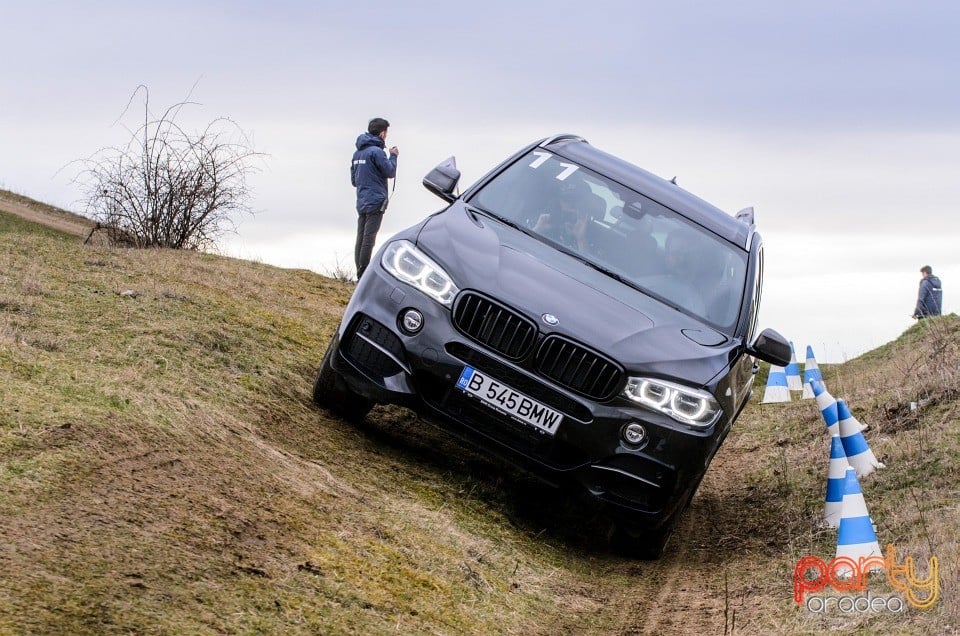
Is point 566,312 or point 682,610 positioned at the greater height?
point 566,312

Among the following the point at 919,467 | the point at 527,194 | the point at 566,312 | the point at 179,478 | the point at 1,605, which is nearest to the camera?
the point at 1,605

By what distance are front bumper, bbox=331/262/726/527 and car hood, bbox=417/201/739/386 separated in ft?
0.86

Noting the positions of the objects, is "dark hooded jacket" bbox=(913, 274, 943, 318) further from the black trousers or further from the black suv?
the black suv

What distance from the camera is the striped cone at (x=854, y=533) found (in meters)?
5.65

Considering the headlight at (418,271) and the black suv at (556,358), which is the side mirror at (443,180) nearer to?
the black suv at (556,358)

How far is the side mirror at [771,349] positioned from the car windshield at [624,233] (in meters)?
0.19

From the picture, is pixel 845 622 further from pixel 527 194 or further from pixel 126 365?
pixel 126 365

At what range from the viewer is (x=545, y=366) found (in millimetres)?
5609

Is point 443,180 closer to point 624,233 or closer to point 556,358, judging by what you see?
point 624,233

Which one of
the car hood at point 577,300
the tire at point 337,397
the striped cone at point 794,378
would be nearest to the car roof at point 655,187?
the car hood at point 577,300

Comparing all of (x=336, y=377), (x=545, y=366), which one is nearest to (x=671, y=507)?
(x=545, y=366)

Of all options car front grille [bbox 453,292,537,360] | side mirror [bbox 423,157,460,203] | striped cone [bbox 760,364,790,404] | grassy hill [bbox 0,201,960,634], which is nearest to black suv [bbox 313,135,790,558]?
car front grille [bbox 453,292,537,360]

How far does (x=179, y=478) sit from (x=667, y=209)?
3.90 meters

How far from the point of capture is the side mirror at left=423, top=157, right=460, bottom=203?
6.91m
